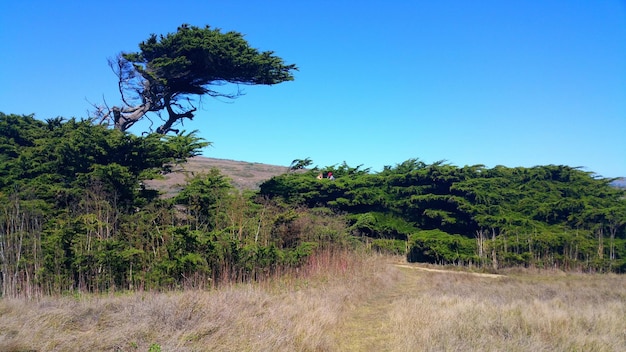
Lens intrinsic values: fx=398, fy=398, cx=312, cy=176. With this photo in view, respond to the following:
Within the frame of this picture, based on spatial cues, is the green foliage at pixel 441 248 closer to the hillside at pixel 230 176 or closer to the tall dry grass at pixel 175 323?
the hillside at pixel 230 176

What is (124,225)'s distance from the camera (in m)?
8.67

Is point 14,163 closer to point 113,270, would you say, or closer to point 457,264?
point 113,270

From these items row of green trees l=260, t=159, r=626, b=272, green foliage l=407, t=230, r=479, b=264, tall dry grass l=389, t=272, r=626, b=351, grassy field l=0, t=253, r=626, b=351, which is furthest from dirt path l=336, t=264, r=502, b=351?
row of green trees l=260, t=159, r=626, b=272

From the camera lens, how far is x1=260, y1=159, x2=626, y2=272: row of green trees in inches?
555

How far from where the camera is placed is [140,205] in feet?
32.5

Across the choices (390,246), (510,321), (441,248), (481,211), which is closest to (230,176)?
(390,246)

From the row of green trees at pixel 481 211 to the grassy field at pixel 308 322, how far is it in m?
5.46

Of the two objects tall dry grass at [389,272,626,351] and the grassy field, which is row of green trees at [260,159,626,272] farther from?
the grassy field

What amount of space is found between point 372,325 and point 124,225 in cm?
565

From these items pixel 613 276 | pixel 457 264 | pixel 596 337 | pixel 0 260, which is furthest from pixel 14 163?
pixel 613 276

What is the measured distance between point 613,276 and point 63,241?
15299 mm

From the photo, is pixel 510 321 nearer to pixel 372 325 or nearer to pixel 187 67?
pixel 372 325

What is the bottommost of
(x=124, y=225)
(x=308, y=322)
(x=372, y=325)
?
(x=372, y=325)

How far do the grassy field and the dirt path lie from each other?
0.02m
